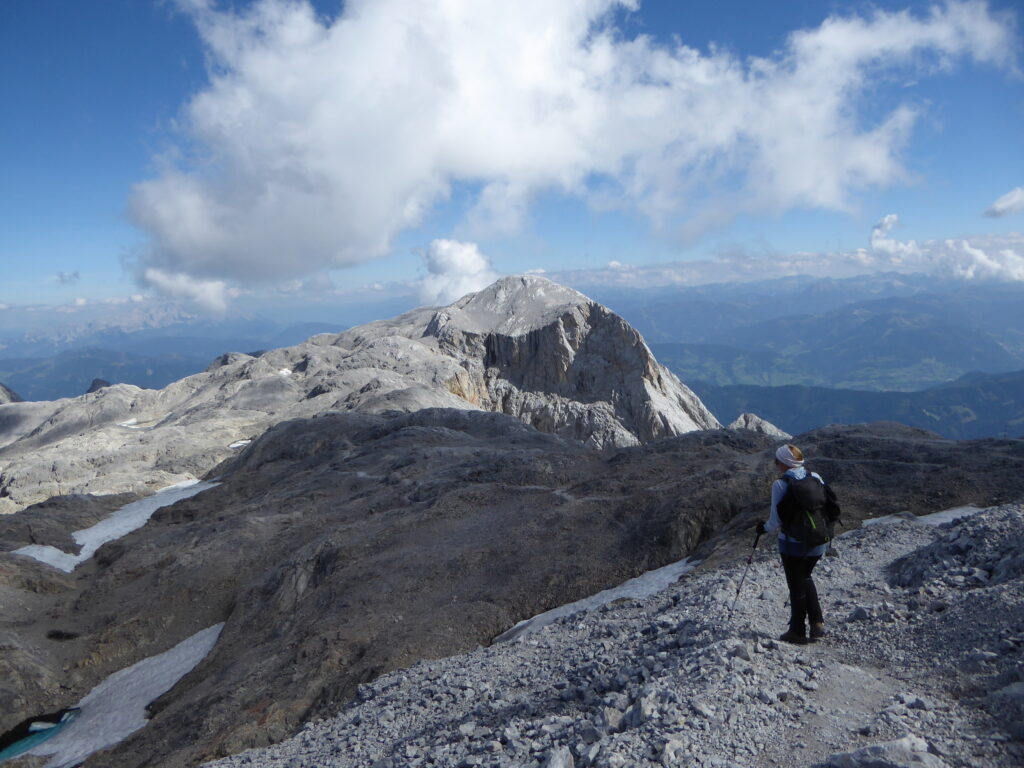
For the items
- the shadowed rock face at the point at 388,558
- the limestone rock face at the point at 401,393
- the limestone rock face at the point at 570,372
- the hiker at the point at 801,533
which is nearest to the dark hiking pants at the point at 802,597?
the hiker at the point at 801,533

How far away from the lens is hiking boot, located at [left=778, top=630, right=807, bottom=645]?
8430mm

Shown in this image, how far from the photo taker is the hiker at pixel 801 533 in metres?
8.47

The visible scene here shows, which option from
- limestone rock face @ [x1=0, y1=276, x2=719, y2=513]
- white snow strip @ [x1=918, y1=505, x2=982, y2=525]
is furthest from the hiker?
limestone rock face @ [x1=0, y1=276, x2=719, y2=513]

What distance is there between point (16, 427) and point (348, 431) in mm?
102248

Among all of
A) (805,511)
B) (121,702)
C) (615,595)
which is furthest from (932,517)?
(121,702)

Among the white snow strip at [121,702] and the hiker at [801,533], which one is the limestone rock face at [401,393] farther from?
the hiker at [801,533]

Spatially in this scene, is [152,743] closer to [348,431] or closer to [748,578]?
[748,578]

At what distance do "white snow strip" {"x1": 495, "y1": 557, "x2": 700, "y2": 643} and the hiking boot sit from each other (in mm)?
5076

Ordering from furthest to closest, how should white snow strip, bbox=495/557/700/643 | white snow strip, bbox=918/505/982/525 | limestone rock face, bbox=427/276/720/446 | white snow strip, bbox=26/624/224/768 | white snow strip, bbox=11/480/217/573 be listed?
limestone rock face, bbox=427/276/720/446 < white snow strip, bbox=11/480/217/573 < white snow strip, bbox=26/624/224/768 < white snow strip, bbox=918/505/982/525 < white snow strip, bbox=495/557/700/643

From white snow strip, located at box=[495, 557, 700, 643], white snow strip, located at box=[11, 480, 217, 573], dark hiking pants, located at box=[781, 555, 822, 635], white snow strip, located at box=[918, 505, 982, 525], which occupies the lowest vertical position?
white snow strip, located at box=[11, 480, 217, 573]

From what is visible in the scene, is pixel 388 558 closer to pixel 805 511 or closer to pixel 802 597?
pixel 802 597

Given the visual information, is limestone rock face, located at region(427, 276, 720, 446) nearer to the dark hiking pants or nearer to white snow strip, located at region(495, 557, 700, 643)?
white snow strip, located at region(495, 557, 700, 643)

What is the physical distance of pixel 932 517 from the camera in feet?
50.1

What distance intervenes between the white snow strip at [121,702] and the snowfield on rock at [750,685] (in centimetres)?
1068
